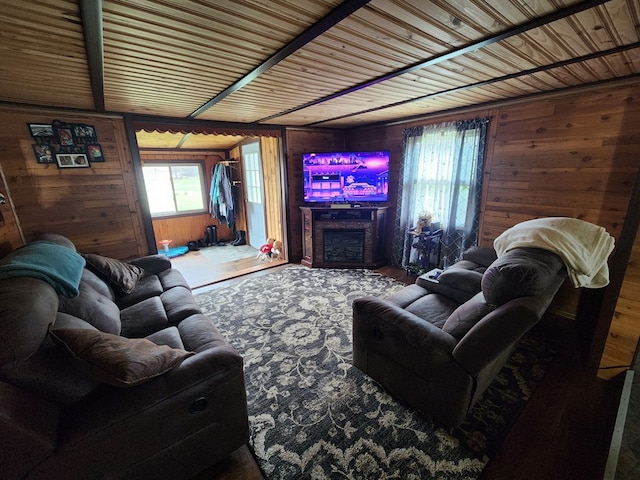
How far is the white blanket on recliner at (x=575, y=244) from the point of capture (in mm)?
1504

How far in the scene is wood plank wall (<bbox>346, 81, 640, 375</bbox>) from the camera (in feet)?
6.99

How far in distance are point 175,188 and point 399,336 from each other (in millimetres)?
6034

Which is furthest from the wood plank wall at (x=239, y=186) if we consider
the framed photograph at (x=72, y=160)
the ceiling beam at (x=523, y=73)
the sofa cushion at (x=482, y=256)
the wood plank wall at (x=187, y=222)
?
the sofa cushion at (x=482, y=256)

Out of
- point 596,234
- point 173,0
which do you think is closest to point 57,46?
point 173,0

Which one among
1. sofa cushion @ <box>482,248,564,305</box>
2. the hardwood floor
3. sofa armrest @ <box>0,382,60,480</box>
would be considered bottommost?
the hardwood floor

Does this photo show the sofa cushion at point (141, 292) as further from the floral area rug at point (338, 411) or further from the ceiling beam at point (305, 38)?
the ceiling beam at point (305, 38)

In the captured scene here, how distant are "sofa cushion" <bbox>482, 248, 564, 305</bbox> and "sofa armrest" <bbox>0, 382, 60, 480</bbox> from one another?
1962 millimetres

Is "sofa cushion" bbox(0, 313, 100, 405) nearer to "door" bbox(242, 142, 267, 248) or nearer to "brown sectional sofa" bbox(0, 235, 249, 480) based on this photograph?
"brown sectional sofa" bbox(0, 235, 249, 480)

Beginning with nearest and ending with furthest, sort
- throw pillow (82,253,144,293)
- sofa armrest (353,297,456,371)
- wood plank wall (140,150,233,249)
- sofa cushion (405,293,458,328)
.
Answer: sofa armrest (353,297,456,371), sofa cushion (405,293,458,328), throw pillow (82,253,144,293), wood plank wall (140,150,233,249)

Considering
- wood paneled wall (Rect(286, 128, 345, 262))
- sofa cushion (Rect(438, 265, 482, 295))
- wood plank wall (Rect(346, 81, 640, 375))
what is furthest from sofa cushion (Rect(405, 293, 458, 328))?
wood paneled wall (Rect(286, 128, 345, 262))

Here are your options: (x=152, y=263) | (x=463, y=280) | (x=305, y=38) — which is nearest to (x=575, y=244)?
(x=463, y=280)

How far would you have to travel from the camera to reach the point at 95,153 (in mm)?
2834

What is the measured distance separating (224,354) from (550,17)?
2165 millimetres

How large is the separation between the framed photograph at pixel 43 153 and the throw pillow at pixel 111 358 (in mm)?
2474
